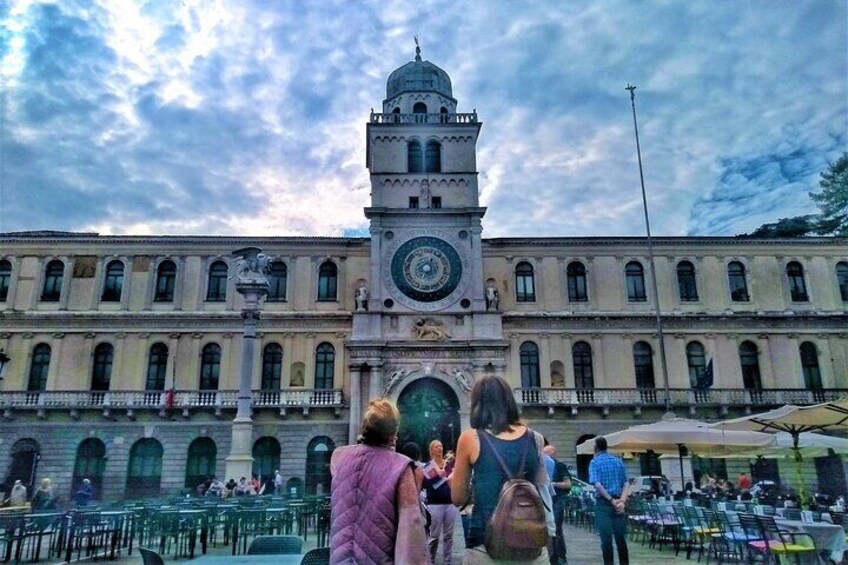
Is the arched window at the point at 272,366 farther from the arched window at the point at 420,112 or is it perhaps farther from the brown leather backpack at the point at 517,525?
the brown leather backpack at the point at 517,525

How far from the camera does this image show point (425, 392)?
1251 inches

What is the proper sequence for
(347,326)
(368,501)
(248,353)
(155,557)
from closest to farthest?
(368,501)
(155,557)
(248,353)
(347,326)

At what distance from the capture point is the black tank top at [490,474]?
4.07 m

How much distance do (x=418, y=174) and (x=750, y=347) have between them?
21638 millimetres

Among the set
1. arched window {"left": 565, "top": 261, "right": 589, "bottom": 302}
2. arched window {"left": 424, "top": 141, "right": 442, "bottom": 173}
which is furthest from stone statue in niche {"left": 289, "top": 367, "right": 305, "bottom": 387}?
arched window {"left": 565, "top": 261, "right": 589, "bottom": 302}

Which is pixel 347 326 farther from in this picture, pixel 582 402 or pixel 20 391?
pixel 20 391

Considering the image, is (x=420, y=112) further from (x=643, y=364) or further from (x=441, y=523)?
(x=441, y=523)

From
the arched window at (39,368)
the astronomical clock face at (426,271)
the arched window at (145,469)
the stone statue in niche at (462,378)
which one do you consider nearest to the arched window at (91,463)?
the arched window at (145,469)

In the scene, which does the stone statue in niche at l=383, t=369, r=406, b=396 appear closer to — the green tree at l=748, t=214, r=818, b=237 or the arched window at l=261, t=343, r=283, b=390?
the arched window at l=261, t=343, r=283, b=390

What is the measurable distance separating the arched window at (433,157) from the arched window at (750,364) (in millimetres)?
20451

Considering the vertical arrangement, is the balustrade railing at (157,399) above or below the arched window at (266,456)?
above

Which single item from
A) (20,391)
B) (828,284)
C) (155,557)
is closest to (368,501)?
(155,557)

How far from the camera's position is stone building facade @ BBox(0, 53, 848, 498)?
1221 inches

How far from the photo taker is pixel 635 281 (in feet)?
115
